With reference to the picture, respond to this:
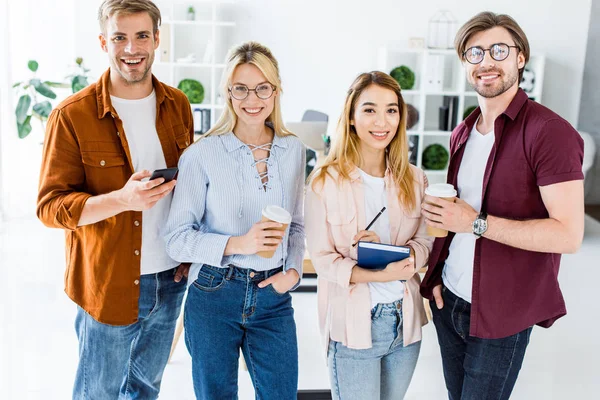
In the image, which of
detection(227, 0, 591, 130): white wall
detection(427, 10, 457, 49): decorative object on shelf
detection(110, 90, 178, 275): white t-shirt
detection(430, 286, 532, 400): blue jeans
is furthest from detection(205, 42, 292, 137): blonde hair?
detection(427, 10, 457, 49): decorative object on shelf

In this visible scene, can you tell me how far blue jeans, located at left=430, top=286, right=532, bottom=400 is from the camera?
197 centimetres

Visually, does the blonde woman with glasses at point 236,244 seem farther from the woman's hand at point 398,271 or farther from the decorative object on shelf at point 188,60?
the decorative object on shelf at point 188,60

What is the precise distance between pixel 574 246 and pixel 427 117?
5777mm

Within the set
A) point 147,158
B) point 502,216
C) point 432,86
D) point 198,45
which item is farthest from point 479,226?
point 198,45

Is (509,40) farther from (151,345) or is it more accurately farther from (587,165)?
(587,165)

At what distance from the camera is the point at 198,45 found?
7125 mm

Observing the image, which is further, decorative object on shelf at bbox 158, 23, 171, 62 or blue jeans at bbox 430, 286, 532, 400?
decorative object on shelf at bbox 158, 23, 171, 62

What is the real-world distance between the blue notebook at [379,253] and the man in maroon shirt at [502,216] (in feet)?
0.44

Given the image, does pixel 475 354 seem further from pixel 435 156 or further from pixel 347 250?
pixel 435 156

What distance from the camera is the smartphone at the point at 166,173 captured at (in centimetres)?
183

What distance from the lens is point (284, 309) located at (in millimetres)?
2082

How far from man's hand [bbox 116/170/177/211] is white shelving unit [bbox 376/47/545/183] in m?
5.20

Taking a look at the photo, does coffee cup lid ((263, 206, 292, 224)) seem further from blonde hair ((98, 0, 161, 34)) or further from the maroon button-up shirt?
blonde hair ((98, 0, 161, 34))

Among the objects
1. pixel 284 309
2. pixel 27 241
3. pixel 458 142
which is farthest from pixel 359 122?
pixel 27 241
